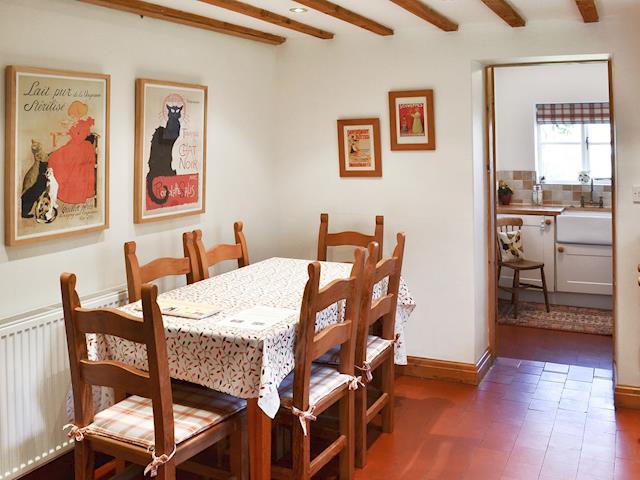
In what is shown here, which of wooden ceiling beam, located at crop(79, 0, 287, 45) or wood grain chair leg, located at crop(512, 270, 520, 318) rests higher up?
wooden ceiling beam, located at crop(79, 0, 287, 45)

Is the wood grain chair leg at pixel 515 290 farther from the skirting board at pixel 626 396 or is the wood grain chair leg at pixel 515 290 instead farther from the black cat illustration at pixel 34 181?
the black cat illustration at pixel 34 181

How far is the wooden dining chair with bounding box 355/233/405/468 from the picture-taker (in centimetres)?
321

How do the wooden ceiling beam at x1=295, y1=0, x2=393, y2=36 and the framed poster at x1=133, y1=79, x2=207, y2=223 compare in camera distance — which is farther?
the framed poster at x1=133, y1=79, x2=207, y2=223

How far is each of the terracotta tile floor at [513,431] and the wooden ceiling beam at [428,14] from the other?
2.08 meters

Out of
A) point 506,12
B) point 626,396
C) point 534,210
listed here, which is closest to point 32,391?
point 506,12

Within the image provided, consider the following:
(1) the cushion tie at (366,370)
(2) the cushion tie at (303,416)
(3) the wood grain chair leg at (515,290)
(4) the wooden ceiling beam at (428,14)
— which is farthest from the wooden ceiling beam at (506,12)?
(3) the wood grain chair leg at (515,290)

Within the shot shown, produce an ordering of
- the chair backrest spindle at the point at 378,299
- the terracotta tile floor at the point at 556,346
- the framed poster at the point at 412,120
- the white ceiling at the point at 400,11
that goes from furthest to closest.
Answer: the terracotta tile floor at the point at 556,346, the framed poster at the point at 412,120, the white ceiling at the point at 400,11, the chair backrest spindle at the point at 378,299

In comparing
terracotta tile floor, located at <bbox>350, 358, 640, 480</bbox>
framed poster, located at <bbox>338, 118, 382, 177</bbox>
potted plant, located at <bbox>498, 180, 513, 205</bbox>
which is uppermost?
framed poster, located at <bbox>338, 118, 382, 177</bbox>

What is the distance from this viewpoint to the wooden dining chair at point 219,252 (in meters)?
3.76

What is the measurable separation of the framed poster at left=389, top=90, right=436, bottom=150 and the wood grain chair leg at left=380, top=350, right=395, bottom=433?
1386 mm

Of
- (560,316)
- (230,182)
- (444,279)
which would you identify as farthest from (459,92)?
(560,316)

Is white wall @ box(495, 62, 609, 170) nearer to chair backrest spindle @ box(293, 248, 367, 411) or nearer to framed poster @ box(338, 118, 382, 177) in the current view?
framed poster @ box(338, 118, 382, 177)

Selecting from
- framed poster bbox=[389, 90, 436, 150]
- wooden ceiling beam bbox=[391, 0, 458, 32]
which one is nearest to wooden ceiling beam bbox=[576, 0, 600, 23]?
wooden ceiling beam bbox=[391, 0, 458, 32]

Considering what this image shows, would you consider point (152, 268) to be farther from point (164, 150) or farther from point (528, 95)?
point (528, 95)
